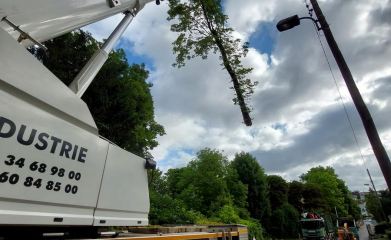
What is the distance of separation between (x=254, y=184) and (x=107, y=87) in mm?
24391

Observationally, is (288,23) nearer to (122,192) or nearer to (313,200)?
(122,192)

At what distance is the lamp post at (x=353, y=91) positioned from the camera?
14.5ft

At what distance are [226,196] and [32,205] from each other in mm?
24427

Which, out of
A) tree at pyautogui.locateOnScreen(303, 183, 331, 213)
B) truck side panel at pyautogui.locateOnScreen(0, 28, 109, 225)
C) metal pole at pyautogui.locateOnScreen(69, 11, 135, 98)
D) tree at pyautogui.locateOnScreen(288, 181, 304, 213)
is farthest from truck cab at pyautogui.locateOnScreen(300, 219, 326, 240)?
truck side panel at pyautogui.locateOnScreen(0, 28, 109, 225)

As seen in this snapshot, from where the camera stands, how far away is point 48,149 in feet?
7.14

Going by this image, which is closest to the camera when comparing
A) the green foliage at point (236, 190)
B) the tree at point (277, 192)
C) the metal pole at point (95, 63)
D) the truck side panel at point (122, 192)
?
the truck side panel at point (122, 192)

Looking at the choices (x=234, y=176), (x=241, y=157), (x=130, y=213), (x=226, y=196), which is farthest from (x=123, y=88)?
(x=241, y=157)

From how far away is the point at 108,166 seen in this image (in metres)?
2.87

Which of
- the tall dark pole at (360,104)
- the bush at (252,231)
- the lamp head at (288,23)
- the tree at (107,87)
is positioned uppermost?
the tree at (107,87)

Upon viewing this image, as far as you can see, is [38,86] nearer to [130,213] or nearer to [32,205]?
[32,205]

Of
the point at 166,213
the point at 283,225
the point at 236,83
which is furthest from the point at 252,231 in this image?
the point at 283,225

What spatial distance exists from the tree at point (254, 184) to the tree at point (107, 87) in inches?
756

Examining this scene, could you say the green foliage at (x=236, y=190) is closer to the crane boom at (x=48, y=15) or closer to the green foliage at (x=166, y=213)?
the green foliage at (x=166, y=213)

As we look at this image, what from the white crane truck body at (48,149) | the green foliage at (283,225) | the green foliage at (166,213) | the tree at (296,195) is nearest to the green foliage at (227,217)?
the green foliage at (166,213)
